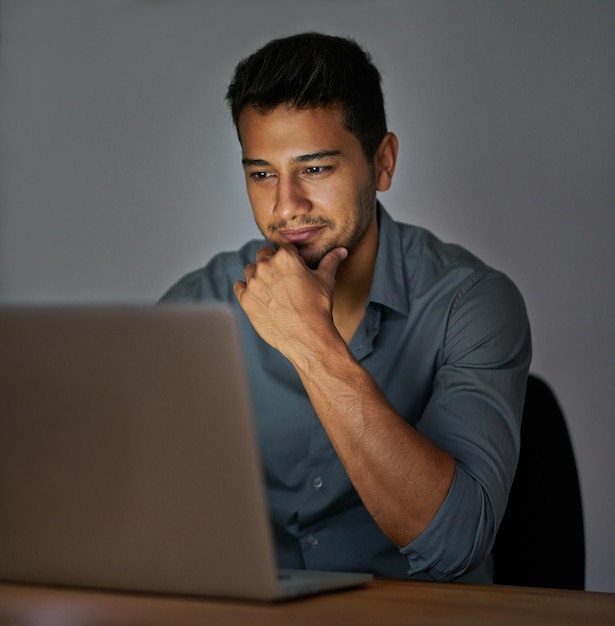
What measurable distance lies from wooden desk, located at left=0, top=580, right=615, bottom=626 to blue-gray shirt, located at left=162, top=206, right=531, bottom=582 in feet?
1.51

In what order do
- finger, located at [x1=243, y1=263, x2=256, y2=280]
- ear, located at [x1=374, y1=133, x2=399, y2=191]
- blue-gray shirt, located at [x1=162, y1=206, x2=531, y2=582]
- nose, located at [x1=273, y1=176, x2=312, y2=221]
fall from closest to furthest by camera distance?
blue-gray shirt, located at [x1=162, y1=206, x2=531, y2=582], finger, located at [x1=243, y1=263, x2=256, y2=280], nose, located at [x1=273, y1=176, x2=312, y2=221], ear, located at [x1=374, y1=133, x2=399, y2=191]

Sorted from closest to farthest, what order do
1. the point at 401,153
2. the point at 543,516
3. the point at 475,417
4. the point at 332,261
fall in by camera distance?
the point at 475,417 < the point at 543,516 < the point at 332,261 < the point at 401,153

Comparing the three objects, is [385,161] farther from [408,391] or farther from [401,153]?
[401,153]

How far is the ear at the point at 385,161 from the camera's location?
2018 mm

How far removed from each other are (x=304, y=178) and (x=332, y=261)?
184 mm


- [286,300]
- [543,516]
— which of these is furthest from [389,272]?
[543,516]

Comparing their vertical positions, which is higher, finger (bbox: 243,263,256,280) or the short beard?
the short beard

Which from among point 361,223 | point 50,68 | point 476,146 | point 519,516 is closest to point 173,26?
point 50,68

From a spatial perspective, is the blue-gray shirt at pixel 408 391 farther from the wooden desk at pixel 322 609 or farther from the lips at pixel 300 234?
the wooden desk at pixel 322 609

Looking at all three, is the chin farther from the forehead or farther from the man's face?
the forehead

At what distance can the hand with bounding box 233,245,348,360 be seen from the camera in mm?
1517

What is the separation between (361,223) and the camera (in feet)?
6.19

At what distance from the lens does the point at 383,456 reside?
1.34 m

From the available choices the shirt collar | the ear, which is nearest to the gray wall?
the ear
